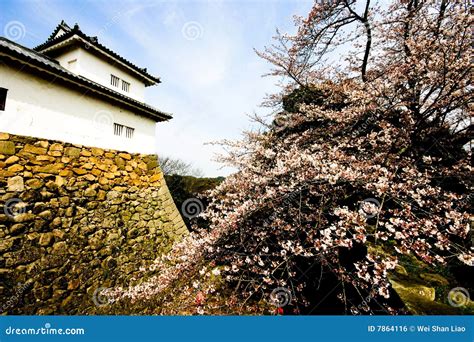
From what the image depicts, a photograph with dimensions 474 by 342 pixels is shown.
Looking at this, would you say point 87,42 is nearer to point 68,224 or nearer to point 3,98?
point 3,98

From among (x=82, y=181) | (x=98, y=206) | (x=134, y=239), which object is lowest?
(x=134, y=239)

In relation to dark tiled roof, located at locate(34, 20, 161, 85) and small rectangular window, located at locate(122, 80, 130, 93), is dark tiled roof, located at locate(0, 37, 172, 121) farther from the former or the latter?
small rectangular window, located at locate(122, 80, 130, 93)

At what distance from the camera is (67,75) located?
19.4ft

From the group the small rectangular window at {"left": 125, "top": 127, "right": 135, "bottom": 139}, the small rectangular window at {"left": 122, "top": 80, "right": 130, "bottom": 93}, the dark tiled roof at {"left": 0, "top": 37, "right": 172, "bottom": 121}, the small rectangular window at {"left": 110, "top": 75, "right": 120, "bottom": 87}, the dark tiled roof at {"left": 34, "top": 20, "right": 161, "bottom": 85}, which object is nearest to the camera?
the dark tiled roof at {"left": 0, "top": 37, "right": 172, "bottom": 121}

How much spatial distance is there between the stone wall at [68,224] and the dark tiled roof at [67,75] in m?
1.74

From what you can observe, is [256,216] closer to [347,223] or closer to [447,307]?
[347,223]

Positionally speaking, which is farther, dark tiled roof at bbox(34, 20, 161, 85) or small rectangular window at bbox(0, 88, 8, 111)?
dark tiled roof at bbox(34, 20, 161, 85)

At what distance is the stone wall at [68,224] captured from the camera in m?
5.03

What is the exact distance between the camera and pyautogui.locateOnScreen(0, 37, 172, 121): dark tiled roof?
500 cm

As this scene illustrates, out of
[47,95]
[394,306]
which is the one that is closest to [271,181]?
[394,306]

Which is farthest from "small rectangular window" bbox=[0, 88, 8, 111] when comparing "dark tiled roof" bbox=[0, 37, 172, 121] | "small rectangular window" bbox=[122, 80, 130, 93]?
"small rectangular window" bbox=[122, 80, 130, 93]

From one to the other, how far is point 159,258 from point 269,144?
5.45 meters

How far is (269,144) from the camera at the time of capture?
6660mm

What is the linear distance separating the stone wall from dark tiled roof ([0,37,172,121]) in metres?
1.74
